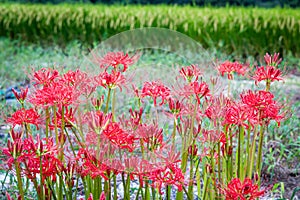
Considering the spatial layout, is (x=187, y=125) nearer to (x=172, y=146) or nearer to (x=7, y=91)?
(x=172, y=146)

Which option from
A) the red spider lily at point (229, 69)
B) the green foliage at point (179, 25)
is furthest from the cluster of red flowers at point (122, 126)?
the green foliage at point (179, 25)

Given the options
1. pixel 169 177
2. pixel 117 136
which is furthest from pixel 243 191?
pixel 117 136

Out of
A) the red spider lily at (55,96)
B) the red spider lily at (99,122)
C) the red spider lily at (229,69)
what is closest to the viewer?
the red spider lily at (99,122)

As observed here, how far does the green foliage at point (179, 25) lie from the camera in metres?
6.96

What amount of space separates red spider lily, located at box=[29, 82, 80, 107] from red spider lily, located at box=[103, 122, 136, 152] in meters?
0.14

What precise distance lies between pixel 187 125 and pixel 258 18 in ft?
19.4

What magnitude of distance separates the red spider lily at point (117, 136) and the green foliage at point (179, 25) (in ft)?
16.9

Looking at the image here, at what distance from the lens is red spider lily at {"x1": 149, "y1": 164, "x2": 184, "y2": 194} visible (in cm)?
136

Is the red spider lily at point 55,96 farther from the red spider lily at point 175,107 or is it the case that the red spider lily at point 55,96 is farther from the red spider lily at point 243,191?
the red spider lily at point 243,191

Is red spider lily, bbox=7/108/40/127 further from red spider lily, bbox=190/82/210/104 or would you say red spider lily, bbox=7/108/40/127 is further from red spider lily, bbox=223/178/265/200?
red spider lily, bbox=223/178/265/200

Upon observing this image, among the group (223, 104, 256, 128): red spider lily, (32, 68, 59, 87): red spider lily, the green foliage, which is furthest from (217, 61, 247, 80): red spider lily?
the green foliage

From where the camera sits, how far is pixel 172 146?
1.45 metres

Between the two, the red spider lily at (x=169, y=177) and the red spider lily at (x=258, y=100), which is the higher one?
the red spider lily at (x=258, y=100)

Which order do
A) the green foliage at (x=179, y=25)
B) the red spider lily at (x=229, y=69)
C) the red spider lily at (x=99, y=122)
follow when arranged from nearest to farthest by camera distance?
the red spider lily at (x=99, y=122) → the red spider lily at (x=229, y=69) → the green foliage at (x=179, y=25)
